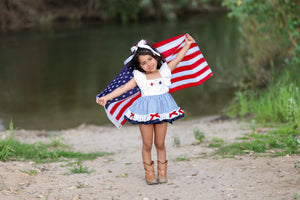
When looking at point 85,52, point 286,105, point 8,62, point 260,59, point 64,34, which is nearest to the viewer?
point 286,105

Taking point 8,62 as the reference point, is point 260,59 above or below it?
below

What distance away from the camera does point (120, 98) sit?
4809 millimetres

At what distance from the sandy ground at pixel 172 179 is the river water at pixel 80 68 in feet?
10.8

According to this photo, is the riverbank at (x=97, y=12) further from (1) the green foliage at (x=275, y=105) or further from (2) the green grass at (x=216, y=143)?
(2) the green grass at (x=216, y=143)

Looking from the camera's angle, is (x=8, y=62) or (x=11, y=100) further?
(x=8, y=62)

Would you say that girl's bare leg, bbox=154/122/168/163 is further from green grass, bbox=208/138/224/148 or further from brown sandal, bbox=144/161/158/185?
green grass, bbox=208/138/224/148

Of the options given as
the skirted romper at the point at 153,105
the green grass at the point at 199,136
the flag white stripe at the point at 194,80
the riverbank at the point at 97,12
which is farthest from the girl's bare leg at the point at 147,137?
the riverbank at the point at 97,12

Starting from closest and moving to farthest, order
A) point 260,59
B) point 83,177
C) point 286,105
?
point 83,177, point 286,105, point 260,59

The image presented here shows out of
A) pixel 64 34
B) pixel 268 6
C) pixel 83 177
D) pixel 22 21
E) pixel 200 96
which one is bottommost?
pixel 83 177

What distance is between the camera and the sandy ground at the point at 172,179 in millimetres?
4047

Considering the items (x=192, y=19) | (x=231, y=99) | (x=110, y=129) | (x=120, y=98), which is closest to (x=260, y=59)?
(x=231, y=99)

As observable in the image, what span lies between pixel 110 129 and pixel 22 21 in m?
19.2

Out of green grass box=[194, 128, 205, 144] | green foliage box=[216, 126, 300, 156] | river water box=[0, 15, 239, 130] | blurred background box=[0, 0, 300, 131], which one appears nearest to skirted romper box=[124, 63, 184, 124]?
green foliage box=[216, 126, 300, 156]

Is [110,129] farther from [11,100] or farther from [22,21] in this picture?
[22,21]
